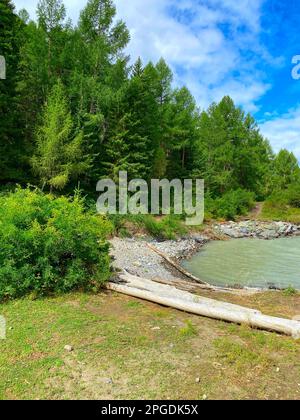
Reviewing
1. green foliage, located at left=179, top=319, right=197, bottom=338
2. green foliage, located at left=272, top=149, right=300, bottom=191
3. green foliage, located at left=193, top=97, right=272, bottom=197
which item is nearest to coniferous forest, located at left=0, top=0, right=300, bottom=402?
green foliage, located at left=179, top=319, right=197, bottom=338

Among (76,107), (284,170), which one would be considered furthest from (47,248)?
(284,170)

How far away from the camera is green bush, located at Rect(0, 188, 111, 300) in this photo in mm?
6859

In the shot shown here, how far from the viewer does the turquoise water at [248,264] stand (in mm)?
11648

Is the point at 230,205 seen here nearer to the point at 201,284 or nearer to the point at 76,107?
the point at 76,107

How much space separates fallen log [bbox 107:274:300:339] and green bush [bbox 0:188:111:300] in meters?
0.77

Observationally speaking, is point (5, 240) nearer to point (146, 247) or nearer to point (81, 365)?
point (81, 365)

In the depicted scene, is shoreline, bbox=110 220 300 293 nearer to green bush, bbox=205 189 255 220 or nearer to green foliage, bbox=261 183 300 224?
green bush, bbox=205 189 255 220

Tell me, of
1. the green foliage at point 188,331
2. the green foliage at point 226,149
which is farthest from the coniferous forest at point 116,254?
the green foliage at point 226,149

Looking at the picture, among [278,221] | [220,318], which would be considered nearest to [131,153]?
[278,221]

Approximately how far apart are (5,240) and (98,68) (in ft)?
76.3

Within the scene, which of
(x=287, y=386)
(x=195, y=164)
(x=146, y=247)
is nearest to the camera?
(x=287, y=386)

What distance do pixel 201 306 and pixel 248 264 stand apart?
8879mm

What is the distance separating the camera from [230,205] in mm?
32344
